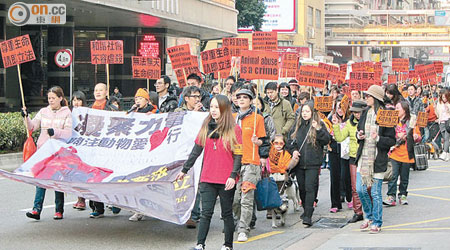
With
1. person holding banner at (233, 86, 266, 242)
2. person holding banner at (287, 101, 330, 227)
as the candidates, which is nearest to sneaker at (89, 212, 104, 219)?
person holding banner at (233, 86, 266, 242)

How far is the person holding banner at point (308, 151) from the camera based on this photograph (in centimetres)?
1043

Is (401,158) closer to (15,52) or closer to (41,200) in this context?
(41,200)

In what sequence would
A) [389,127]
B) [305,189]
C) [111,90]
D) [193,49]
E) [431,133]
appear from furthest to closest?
[193,49]
[111,90]
[431,133]
[305,189]
[389,127]

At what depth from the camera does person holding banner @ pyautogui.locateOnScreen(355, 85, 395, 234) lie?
968 centimetres

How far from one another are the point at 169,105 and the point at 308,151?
7.30 ft

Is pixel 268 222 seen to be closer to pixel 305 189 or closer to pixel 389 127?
pixel 305 189

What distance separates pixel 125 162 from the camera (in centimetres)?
1024

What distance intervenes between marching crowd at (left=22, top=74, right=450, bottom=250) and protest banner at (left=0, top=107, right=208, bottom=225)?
0.29 m

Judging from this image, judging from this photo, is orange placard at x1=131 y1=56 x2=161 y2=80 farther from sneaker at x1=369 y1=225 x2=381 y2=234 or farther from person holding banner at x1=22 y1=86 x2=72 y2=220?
sneaker at x1=369 y1=225 x2=381 y2=234

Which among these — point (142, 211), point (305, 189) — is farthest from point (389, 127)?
point (142, 211)

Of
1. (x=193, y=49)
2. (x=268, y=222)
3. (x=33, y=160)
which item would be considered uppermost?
(x=193, y=49)

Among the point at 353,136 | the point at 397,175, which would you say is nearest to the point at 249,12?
the point at 397,175

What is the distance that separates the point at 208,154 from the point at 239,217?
6.47ft

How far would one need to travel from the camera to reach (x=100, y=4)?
2622cm
